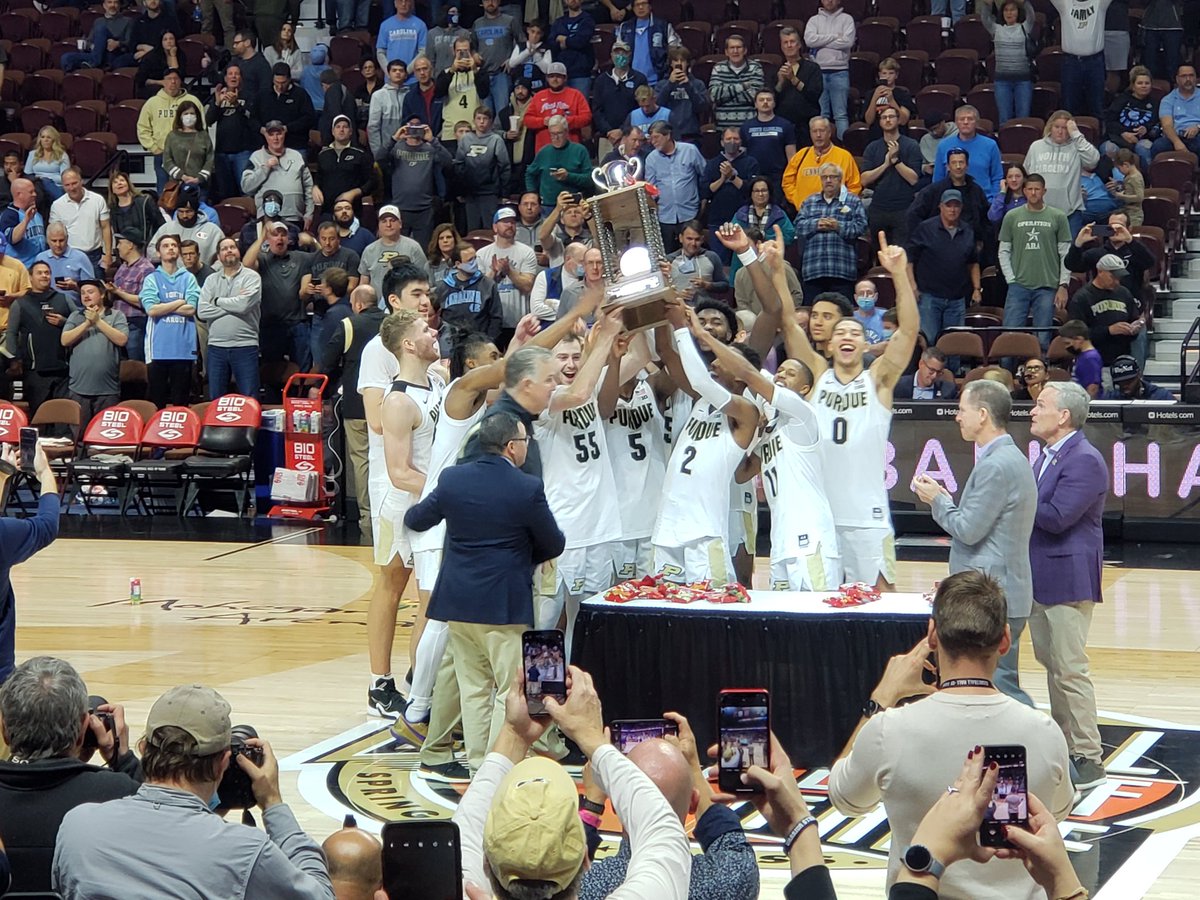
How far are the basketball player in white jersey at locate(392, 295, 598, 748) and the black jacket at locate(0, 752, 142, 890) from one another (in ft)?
10.6

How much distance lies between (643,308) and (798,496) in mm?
1100

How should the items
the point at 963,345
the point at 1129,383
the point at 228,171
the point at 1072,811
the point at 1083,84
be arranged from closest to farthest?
the point at 1072,811 < the point at 1129,383 < the point at 963,345 < the point at 1083,84 < the point at 228,171

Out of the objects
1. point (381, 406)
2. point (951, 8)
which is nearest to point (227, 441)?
point (381, 406)

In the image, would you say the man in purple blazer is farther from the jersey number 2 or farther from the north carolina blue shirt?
the north carolina blue shirt

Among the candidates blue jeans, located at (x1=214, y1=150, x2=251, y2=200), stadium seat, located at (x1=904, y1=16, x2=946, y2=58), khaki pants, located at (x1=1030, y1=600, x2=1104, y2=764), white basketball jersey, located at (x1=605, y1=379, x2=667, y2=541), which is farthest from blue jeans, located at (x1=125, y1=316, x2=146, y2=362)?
khaki pants, located at (x1=1030, y1=600, x2=1104, y2=764)

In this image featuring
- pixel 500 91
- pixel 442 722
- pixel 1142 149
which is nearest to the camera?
pixel 442 722

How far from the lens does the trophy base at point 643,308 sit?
7.29 meters

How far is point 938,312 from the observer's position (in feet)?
50.5

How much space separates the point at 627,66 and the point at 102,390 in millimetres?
6371

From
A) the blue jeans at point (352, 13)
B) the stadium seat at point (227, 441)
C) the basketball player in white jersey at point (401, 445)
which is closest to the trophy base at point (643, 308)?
the basketball player in white jersey at point (401, 445)

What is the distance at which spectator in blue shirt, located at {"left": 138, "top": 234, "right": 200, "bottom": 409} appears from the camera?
1623 centimetres

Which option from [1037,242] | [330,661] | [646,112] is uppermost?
[646,112]

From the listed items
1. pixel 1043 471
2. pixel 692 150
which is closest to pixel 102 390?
pixel 692 150

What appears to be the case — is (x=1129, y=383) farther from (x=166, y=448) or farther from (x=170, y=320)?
(x=170, y=320)
